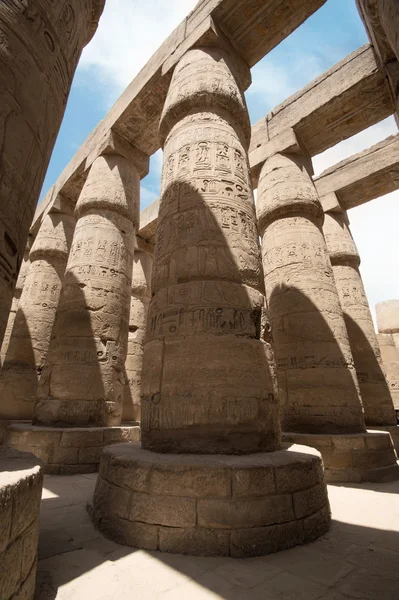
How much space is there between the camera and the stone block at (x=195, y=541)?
2.12 metres

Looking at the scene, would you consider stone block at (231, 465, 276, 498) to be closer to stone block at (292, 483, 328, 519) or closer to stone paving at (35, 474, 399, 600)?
stone block at (292, 483, 328, 519)

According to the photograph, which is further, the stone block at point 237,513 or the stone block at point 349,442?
the stone block at point 349,442

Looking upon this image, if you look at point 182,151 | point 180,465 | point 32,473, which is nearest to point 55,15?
point 182,151

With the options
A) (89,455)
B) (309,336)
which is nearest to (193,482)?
(89,455)

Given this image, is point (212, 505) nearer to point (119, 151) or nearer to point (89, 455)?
point (89, 455)

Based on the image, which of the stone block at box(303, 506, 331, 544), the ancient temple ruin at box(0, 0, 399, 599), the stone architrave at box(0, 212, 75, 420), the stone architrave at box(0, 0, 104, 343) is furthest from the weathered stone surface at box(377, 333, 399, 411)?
the stone architrave at box(0, 0, 104, 343)

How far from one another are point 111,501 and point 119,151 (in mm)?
6942

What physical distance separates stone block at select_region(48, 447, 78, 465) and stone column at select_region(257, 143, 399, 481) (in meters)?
3.09

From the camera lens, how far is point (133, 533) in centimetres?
227

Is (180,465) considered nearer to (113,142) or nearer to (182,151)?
(182,151)

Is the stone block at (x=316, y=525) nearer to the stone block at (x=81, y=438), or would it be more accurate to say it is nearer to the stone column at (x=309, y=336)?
the stone column at (x=309, y=336)

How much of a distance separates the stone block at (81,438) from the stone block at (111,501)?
203 cm

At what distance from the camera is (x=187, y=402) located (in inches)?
106

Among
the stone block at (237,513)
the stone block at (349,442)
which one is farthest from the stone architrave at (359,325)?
the stone block at (237,513)
